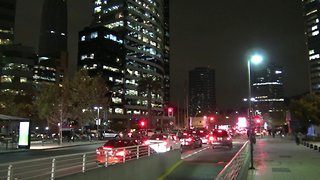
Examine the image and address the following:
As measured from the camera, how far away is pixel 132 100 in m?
153

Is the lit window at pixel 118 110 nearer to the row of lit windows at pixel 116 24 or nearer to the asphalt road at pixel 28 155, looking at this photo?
the row of lit windows at pixel 116 24

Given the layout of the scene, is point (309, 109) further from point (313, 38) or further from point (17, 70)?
point (313, 38)

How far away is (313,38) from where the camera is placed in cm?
16388

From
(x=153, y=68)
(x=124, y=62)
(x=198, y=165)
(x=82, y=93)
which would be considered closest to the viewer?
(x=198, y=165)

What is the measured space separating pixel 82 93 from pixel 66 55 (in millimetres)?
119474

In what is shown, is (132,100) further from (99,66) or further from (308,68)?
(308,68)

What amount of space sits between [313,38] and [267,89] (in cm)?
7275

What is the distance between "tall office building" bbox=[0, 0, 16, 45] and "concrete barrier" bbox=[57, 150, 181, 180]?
10729 cm

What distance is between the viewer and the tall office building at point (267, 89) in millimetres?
65213

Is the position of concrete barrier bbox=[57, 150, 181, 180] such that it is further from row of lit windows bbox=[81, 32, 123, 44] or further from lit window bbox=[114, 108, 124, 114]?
row of lit windows bbox=[81, 32, 123, 44]

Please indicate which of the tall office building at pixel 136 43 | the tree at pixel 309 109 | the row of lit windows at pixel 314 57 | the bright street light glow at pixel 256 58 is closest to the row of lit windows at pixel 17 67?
the tall office building at pixel 136 43

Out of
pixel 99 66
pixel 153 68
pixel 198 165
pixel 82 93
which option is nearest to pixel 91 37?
pixel 99 66

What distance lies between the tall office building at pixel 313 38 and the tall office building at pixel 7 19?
115m

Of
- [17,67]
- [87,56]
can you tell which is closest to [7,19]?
[17,67]
